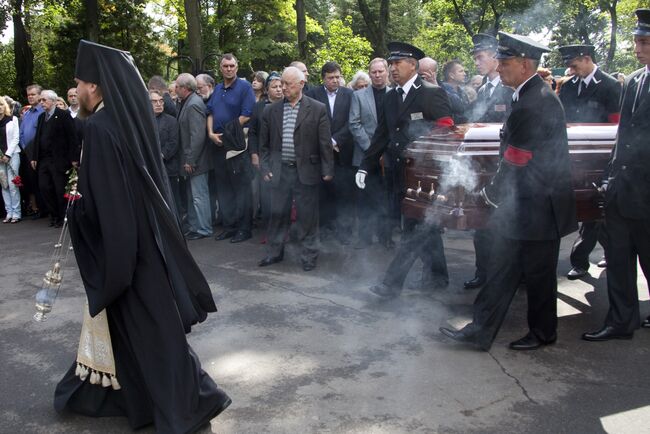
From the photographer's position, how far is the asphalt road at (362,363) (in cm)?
337

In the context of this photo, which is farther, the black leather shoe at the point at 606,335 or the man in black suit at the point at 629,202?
the black leather shoe at the point at 606,335

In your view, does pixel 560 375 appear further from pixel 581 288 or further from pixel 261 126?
pixel 261 126

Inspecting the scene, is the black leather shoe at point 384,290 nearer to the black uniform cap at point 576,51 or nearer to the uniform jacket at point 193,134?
the black uniform cap at point 576,51

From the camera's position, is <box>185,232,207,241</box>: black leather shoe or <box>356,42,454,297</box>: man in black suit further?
<box>185,232,207,241</box>: black leather shoe

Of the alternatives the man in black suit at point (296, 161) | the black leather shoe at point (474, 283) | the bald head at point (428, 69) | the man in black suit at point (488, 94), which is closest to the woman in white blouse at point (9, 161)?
the man in black suit at point (296, 161)

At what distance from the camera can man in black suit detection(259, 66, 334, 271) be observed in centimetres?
661

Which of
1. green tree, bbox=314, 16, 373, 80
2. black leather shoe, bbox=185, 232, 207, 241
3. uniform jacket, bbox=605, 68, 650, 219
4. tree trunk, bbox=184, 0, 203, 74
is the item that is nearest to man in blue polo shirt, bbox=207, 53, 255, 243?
black leather shoe, bbox=185, 232, 207, 241

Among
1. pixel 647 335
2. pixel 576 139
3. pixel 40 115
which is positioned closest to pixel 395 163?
pixel 576 139

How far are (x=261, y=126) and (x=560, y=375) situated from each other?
426 cm

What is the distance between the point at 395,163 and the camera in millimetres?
5859

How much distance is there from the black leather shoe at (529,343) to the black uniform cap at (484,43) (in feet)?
10.4

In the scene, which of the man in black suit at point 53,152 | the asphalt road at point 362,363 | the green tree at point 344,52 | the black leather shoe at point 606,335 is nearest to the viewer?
the asphalt road at point 362,363

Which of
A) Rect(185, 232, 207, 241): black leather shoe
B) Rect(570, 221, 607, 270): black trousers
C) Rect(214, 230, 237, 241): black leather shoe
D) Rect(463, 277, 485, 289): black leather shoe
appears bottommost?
Rect(185, 232, 207, 241): black leather shoe

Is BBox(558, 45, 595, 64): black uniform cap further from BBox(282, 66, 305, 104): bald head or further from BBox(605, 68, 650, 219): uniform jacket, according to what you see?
BBox(282, 66, 305, 104): bald head
